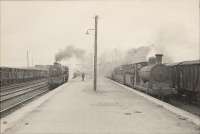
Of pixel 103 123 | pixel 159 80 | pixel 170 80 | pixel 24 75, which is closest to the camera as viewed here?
pixel 103 123

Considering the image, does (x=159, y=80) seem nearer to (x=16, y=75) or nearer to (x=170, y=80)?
(x=170, y=80)

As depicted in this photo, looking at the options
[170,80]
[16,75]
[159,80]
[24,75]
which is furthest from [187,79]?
[24,75]

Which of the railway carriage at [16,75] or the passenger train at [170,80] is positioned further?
the railway carriage at [16,75]

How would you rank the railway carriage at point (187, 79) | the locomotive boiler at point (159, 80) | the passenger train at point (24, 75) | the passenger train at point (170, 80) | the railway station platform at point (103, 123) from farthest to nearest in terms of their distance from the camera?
1. the passenger train at point (24, 75)
2. the locomotive boiler at point (159, 80)
3. the passenger train at point (170, 80)
4. the railway carriage at point (187, 79)
5. the railway station platform at point (103, 123)

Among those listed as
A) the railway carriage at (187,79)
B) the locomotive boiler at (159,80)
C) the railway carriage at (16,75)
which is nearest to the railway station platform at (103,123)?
the railway carriage at (187,79)

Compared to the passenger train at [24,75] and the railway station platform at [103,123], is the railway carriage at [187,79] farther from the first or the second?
the passenger train at [24,75]

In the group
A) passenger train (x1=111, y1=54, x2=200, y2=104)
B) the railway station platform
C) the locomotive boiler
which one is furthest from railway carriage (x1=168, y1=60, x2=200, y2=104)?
the railway station platform

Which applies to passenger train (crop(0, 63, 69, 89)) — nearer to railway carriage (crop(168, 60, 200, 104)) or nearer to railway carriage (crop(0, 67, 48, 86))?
railway carriage (crop(0, 67, 48, 86))

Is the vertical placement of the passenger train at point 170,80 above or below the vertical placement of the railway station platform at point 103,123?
above

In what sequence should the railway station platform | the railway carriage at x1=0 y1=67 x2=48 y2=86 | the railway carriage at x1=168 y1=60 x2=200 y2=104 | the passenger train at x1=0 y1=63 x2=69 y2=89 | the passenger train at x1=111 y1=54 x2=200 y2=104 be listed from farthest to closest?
1. the passenger train at x1=0 y1=63 x2=69 y2=89
2. the railway carriage at x1=0 y1=67 x2=48 y2=86
3. the passenger train at x1=111 y1=54 x2=200 y2=104
4. the railway carriage at x1=168 y1=60 x2=200 y2=104
5. the railway station platform

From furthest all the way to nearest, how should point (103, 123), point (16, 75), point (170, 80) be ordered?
point (16, 75) → point (170, 80) → point (103, 123)

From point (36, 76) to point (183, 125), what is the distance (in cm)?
4792

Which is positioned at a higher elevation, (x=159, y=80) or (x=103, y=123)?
A: (x=159, y=80)

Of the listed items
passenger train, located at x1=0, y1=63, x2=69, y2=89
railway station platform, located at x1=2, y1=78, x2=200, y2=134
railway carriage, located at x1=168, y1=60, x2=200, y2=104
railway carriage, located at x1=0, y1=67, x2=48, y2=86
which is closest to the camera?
railway station platform, located at x1=2, y1=78, x2=200, y2=134
